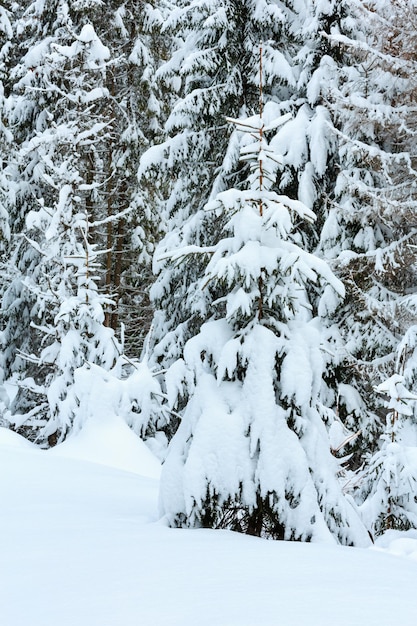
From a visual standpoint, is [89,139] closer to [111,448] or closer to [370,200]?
[370,200]

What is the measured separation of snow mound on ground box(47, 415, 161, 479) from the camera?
814 cm

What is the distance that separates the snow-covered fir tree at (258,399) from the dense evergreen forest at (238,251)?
14mm

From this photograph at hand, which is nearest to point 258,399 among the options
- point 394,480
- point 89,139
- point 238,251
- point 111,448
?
point 238,251

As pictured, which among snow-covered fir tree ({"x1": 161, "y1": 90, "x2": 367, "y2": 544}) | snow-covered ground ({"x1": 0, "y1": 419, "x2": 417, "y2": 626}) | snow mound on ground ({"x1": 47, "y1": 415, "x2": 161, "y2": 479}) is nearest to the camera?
snow-covered ground ({"x1": 0, "y1": 419, "x2": 417, "y2": 626})

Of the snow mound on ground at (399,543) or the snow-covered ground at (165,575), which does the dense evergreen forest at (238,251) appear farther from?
the snow-covered ground at (165,575)

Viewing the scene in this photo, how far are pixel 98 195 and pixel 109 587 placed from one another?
14189 mm

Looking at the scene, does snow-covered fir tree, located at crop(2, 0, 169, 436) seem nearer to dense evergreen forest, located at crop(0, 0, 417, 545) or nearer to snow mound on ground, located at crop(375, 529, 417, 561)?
dense evergreen forest, located at crop(0, 0, 417, 545)

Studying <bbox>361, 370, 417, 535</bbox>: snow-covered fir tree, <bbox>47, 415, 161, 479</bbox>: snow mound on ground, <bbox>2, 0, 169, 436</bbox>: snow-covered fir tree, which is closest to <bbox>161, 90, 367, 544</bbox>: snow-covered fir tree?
<bbox>361, 370, 417, 535</bbox>: snow-covered fir tree

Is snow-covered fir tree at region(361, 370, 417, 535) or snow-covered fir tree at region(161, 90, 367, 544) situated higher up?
snow-covered fir tree at region(161, 90, 367, 544)

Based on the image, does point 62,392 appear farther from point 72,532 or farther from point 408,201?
point 72,532

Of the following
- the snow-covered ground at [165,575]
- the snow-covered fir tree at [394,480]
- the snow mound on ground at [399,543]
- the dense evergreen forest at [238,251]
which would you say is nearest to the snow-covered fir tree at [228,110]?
the dense evergreen forest at [238,251]

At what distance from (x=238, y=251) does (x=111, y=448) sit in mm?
4681

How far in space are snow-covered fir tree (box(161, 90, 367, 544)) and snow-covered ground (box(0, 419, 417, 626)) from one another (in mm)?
299

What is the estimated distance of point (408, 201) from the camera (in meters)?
11.1
